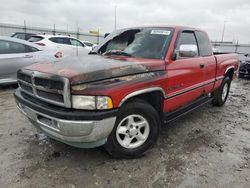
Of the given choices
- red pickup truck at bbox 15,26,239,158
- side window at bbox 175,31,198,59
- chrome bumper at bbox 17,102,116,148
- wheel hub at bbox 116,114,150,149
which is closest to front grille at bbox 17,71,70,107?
red pickup truck at bbox 15,26,239,158

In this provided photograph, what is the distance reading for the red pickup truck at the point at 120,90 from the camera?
2.47 m

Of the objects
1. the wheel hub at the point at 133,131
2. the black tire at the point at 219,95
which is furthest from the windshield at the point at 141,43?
the black tire at the point at 219,95

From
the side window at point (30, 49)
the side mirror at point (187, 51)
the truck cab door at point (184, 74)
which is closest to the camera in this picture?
the truck cab door at point (184, 74)

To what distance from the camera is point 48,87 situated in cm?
261

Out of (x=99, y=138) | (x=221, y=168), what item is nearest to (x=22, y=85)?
(x=99, y=138)

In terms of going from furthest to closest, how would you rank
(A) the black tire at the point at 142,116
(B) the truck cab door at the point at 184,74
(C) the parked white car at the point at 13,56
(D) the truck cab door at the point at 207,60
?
(C) the parked white car at the point at 13,56
(D) the truck cab door at the point at 207,60
(B) the truck cab door at the point at 184,74
(A) the black tire at the point at 142,116

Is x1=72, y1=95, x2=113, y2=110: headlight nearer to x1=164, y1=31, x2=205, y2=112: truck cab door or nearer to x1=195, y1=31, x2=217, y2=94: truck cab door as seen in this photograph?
x1=164, y1=31, x2=205, y2=112: truck cab door

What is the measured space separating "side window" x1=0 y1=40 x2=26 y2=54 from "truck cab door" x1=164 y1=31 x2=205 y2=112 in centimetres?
477

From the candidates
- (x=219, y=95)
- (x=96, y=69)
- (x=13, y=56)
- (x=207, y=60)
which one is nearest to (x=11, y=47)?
(x=13, y=56)

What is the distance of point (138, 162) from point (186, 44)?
7.08 ft

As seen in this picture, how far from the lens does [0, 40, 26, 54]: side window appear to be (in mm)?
6207

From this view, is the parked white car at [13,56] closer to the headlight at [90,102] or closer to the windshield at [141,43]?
the windshield at [141,43]

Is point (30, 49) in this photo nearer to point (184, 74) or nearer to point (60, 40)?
point (184, 74)

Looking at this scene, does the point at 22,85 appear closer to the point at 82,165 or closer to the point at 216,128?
the point at 82,165
